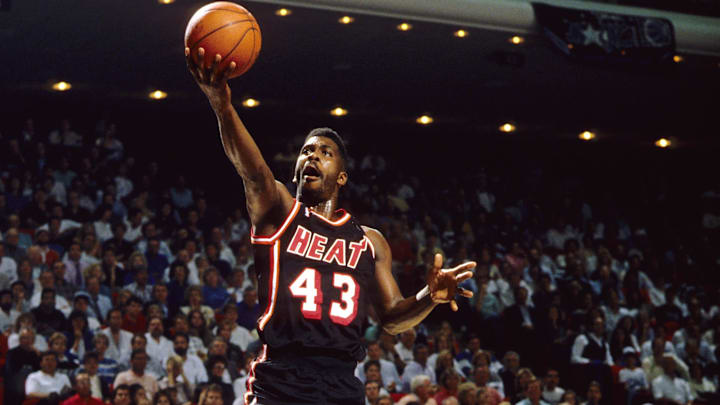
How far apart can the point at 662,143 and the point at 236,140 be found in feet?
49.4

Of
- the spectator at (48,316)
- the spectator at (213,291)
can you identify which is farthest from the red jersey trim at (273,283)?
the spectator at (213,291)

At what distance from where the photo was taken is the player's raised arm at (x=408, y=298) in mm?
3561

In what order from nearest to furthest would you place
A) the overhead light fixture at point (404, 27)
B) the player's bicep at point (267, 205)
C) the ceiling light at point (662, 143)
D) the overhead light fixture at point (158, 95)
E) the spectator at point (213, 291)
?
the player's bicep at point (267, 205) < the spectator at point (213, 291) < the overhead light fixture at point (404, 27) < the overhead light fixture at point (158, 95) < the ceiling light at point (662, 143)

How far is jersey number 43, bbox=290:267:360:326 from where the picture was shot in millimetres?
3385

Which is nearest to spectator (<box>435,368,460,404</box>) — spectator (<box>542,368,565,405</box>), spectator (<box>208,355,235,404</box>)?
spectator (<box>542,368,565,405</box>)

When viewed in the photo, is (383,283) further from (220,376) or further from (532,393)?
(532,393)

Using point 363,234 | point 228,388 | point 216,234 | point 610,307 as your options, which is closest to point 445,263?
point 610,307

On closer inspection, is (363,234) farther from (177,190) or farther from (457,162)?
(457,162)

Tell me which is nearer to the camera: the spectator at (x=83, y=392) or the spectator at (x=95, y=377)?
the spectator at (x=83, y=392)

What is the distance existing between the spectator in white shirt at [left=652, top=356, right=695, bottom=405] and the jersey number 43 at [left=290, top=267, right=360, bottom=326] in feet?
24.2

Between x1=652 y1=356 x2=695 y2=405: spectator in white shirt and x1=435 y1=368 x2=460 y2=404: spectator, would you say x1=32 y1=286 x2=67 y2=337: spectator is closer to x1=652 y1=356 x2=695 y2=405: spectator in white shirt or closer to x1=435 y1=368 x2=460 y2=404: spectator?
x1=435 y1=368 x2=460 y2=404: spectator

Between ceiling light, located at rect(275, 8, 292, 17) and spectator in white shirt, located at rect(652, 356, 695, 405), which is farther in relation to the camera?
ceiling light, located at rect(275, 8, 292, 17)

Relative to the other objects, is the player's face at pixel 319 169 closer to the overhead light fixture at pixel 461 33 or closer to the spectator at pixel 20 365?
the spectator at pixel 20 365

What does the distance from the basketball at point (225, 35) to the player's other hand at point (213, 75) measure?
20 mm
